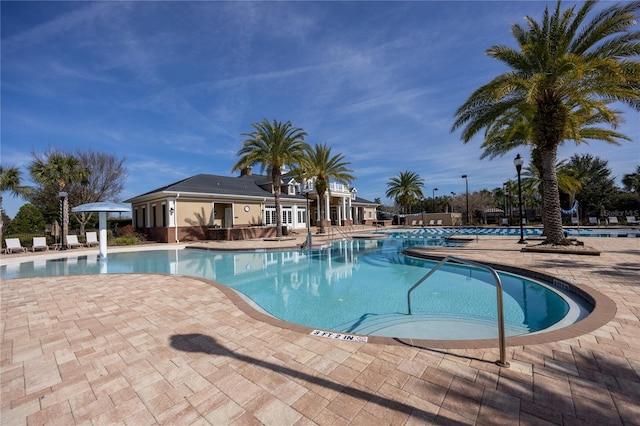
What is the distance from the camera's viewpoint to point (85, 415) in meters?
2.30

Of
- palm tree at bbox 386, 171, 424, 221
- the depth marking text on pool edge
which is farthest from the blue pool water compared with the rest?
palm tree at bbox 386, 171, 424, 221

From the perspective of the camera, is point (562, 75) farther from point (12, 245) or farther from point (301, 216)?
point (12, 245)

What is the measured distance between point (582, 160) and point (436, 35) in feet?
134

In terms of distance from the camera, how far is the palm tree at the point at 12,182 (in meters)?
19.4

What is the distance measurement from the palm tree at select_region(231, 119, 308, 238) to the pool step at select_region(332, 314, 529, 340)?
1591 cm

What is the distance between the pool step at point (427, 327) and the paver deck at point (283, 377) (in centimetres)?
131

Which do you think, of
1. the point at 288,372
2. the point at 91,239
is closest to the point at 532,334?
the point at 288,372

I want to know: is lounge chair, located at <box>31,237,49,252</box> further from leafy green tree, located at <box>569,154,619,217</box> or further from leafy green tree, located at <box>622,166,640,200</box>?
leafy green tree, located at <box>569,154,619,217</box>

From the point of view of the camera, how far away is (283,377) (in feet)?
9.04

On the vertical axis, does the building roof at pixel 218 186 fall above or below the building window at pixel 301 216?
above

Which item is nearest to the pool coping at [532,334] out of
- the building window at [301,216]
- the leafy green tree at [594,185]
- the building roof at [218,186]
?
the building roof at [218,186]

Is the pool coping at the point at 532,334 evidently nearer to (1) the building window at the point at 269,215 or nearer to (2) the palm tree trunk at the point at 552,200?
(2) the palm tree trunk at the point at 552,200

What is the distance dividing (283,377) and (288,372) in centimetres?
10

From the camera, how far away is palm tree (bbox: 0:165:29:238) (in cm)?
1938
